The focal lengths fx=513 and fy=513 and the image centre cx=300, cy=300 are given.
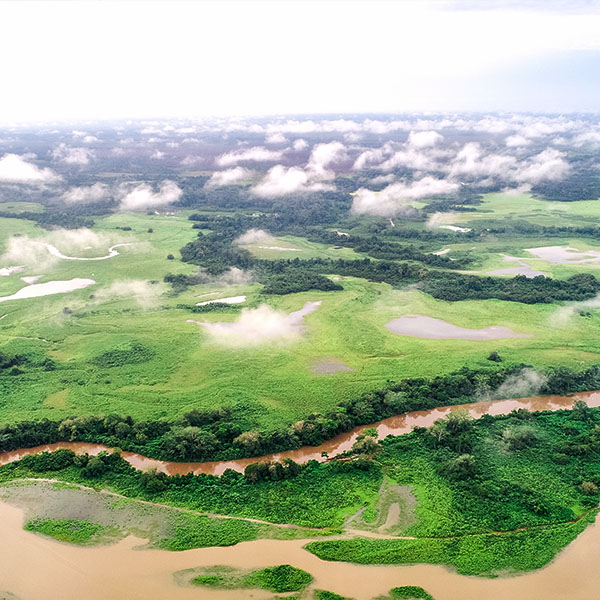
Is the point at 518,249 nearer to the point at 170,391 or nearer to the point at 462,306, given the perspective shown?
the point at 462,306

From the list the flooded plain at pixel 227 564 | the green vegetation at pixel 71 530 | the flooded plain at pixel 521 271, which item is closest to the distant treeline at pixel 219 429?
the green vegetation at pixel 71 530

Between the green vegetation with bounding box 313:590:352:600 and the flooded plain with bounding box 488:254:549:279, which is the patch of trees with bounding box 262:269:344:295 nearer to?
the flooded plain with bounding box 488:254:549:279

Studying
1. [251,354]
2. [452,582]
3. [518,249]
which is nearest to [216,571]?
[452,582]

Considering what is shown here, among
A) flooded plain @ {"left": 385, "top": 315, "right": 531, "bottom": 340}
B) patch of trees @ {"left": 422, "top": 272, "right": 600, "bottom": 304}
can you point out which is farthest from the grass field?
patch of trees @ {"left": 422, "top": 272, "right": 600, "bottom": 304}

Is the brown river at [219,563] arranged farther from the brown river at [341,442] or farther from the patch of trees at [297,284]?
the patch of trees at [297,284]

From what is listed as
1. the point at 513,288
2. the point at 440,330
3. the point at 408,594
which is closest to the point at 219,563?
the point at 408,594

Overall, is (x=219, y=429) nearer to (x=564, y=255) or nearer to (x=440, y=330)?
(x=440, y=330)

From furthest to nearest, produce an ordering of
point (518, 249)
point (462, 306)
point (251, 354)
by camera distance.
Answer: point (518, 249)
point (462, 306)
point (251, 354)
